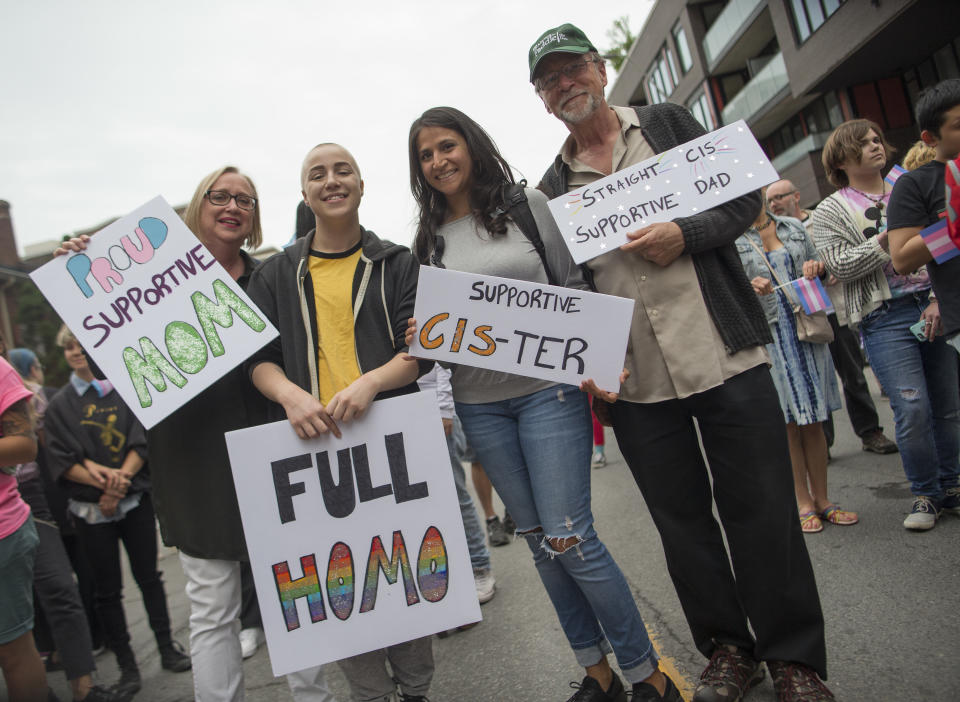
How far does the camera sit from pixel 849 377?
5.38 meters

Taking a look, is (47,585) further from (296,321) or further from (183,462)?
(296,321)

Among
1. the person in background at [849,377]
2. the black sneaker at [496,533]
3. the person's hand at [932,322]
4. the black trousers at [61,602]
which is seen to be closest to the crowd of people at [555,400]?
the person's hand at [932,322]

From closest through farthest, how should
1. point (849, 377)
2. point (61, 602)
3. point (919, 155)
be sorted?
point (61, 602) → point (919, 155) → point (849, 377)

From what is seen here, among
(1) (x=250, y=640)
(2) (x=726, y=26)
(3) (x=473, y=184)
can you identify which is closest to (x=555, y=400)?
(3) (x=473, y=184)

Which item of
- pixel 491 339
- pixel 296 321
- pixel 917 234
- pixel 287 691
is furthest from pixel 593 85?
pixel 287 691

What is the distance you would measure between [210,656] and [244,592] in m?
1.95

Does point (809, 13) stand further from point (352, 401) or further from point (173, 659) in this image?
point (173, 659)

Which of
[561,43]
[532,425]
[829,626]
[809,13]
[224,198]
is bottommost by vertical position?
[829,626]

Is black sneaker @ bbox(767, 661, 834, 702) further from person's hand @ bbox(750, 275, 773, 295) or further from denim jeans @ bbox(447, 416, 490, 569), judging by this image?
person's hand @ bbox(750, 275, 773, 295)

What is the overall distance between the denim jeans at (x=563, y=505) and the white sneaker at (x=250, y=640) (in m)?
2.33

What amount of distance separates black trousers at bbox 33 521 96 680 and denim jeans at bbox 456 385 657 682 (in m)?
2.39

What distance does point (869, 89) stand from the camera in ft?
59.5

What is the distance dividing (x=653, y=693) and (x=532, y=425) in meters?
0.97

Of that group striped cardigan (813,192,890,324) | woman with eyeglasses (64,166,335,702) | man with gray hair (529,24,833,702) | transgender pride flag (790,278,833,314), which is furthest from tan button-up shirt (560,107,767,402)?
transgender pride flag (790,278,833,314)
